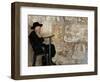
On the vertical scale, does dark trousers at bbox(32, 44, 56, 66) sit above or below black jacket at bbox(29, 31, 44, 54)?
below

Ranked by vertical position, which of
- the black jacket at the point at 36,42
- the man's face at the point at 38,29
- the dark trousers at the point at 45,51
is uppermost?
the man's face at the point at 38,29

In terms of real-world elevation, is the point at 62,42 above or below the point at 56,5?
below

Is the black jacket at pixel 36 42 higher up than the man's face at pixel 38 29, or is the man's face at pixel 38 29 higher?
the man's face at pixel 38 29

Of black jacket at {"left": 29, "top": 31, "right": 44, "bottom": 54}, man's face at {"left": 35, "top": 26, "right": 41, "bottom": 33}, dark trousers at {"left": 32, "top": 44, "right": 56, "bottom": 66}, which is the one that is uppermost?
man's face at {"left": 35, "top": 26, "right": 41, "bottom": 33}

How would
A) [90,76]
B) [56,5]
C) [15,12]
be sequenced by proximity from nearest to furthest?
[15,12] < [56,5] < [90,76]

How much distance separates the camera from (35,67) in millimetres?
1424

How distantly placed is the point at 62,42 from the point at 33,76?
0.27 m

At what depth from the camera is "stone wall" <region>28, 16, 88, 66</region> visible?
146cm

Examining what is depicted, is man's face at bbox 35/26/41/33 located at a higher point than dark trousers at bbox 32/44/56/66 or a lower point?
higher

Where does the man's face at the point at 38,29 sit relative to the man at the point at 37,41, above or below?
above

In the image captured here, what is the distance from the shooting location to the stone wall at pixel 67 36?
1458 millimetres

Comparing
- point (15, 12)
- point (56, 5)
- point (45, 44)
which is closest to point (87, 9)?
point (56, 5)

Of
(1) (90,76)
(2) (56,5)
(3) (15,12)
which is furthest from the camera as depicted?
(1) (90,76)

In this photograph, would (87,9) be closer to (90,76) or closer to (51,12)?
(51,12)
